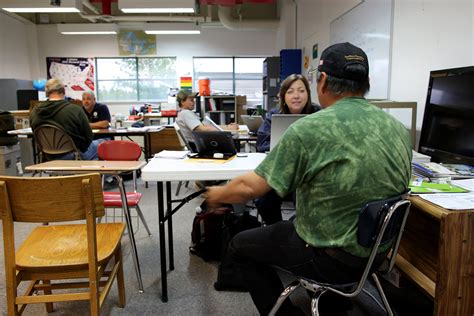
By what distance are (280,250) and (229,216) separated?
1044mm

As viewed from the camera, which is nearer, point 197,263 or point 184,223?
point 197,263

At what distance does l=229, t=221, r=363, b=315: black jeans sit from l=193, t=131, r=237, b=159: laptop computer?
747mm

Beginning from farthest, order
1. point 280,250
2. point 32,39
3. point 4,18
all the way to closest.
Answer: point 32,39, point 4,18, point 280,250

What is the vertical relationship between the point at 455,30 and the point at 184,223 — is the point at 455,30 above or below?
above

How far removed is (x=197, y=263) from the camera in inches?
96.3

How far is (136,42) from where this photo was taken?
8867mm

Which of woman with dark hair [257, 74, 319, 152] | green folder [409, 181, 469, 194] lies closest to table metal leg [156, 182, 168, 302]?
woman with dark hair [257, 74, 319, 152]

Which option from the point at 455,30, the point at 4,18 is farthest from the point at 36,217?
the point at 4,18

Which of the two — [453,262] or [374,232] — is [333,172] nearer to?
[374,232]

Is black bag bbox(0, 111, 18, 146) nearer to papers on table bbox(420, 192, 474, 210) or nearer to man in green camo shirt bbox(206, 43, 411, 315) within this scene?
man in green camo shirt bbox(206, 43, 411, 315)

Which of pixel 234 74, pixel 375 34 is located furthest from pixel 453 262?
pixel 234 74

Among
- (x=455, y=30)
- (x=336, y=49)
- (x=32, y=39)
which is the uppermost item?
(x=32, y=39)

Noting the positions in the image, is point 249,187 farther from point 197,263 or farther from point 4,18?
point 4,18

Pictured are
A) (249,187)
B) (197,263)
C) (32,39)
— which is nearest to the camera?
(249,187)
